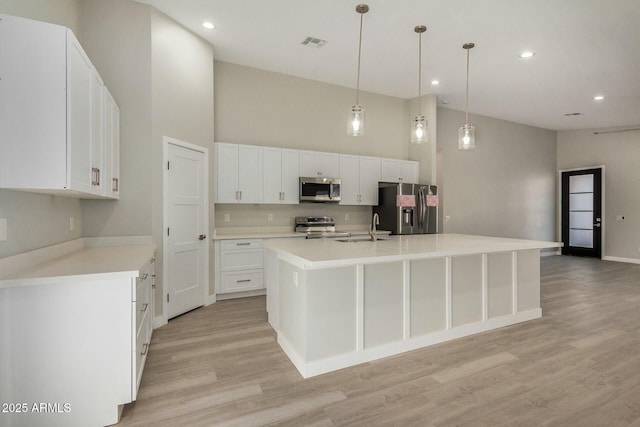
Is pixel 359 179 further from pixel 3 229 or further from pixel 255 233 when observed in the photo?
pixel 3 229

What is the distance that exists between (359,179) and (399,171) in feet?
2.92

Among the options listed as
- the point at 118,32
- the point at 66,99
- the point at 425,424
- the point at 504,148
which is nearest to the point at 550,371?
the point at 425,424

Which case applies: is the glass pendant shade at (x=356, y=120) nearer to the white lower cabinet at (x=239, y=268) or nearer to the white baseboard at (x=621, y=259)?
the white lower cabinet at (x=239, y=268)

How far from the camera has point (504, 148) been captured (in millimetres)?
7449

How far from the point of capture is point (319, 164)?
5.09 meters

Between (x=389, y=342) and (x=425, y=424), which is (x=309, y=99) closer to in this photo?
(x=389, y=342)

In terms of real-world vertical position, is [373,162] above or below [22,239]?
above

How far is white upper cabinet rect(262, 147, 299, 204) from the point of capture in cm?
471

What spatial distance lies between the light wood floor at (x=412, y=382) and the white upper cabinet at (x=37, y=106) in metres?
1.51

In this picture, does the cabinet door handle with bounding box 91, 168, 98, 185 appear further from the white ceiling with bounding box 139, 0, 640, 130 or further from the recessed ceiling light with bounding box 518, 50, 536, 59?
the recessed ceiling light with bounding box 518, 50, 536, 59

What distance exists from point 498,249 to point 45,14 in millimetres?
4251

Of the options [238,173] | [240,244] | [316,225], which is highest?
[238,173]

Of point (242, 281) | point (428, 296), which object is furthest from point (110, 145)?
point (428, 296)

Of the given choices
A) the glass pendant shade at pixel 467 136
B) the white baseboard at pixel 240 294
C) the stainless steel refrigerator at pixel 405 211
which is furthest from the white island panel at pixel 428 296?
the white baseboard at pixel 240 294
